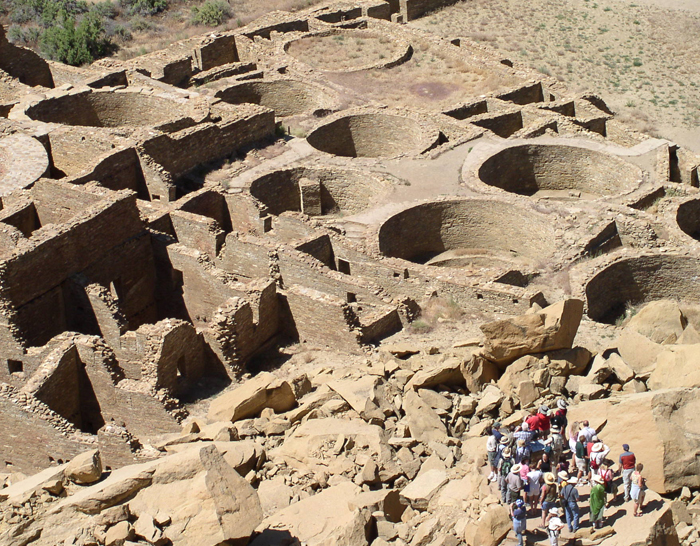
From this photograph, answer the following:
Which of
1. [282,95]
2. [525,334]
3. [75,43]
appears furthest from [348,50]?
[525,334]

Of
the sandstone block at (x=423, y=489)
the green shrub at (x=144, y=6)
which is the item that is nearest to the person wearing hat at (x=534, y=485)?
the sandstone block at (x=423, y=489)

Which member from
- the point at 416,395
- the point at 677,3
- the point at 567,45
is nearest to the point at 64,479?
the point at 416,395

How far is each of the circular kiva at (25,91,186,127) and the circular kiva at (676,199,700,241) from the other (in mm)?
18087

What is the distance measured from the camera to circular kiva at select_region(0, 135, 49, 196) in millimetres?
32125

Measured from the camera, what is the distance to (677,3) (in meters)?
59.2

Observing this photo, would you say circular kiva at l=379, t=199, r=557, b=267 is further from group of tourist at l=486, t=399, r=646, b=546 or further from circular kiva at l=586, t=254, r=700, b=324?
group of tourist at l=486, t=399, r=646, b=546

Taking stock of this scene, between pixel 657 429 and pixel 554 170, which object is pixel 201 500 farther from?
pixel 554 170

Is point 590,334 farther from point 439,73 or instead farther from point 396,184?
point 439,73

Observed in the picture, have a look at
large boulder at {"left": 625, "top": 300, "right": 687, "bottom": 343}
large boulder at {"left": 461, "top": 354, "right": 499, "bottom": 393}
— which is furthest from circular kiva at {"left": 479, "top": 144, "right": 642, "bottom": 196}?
large boulder at {"left": 461, "top": 354, "right": 499, "bottom": 393}

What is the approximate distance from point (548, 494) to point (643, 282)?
48.3 feet

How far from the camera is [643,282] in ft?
102

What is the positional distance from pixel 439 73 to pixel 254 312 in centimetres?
2238

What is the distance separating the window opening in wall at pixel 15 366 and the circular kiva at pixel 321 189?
1159 centimetres

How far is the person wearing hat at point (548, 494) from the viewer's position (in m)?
17.7
